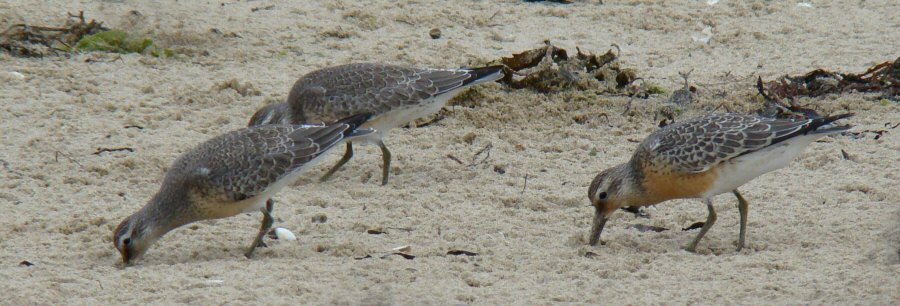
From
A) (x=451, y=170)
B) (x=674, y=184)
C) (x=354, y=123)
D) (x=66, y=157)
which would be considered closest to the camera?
(x=674, y=184)

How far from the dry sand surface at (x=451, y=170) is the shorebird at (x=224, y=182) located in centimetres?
20

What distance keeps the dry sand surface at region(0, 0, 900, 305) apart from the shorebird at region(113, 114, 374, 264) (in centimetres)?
20

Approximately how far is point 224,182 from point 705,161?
297cm

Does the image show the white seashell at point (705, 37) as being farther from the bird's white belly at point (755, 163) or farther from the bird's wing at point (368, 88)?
the bird's white belly at point (755, 163)

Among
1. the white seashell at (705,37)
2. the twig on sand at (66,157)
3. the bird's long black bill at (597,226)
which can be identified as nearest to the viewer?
the bird's long black bill at (597,226)

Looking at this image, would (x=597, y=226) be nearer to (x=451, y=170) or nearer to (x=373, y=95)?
(x=451, y=170)

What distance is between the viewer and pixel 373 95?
919 cm

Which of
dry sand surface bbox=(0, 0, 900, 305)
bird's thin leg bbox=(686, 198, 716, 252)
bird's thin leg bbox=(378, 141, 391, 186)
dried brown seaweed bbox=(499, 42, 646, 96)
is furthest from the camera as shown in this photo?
dried brown seaweed bbox=(499, 42, 646, 96)

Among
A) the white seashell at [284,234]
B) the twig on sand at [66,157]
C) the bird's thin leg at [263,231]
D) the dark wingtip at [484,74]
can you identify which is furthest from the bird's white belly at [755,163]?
the twig on sand at [66,157]

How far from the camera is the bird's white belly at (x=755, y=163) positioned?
7355 millimetres

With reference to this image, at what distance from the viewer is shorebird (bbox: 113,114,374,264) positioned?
7324 millimetres

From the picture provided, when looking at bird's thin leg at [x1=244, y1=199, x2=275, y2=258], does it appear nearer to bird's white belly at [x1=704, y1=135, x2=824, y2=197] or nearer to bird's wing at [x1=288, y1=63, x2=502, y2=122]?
bird's wing at [x1=288, y1=63, x2=502, y2=122]

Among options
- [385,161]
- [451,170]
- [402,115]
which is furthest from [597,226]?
[402,115]

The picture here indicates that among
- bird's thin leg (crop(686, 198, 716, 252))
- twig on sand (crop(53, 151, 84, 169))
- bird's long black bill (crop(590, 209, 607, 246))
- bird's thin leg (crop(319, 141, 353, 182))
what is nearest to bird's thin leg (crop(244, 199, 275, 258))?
bird's thin leg (crop(319, 141, 353, 182))
